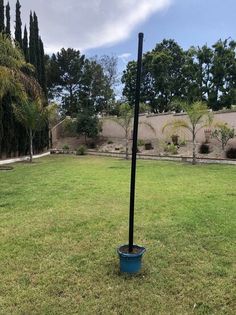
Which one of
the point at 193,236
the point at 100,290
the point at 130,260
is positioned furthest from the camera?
the point at 193,236

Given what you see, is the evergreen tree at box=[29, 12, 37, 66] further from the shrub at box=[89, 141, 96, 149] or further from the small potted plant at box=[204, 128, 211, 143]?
the small potted plant at box=[204, 128, 211, 143]

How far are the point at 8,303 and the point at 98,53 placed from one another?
3696cm

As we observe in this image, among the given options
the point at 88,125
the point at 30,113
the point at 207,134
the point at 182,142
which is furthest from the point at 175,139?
the point at 30,113

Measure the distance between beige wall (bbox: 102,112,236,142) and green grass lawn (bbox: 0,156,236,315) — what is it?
12.0 m

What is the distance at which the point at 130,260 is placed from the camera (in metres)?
3.82

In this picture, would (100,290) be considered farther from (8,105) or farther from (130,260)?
(8,105)

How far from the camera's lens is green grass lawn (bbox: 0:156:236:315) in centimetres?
327

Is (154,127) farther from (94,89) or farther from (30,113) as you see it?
(94,89)

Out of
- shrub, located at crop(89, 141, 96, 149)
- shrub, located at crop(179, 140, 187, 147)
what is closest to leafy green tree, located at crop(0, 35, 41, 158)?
shrub, located at crop(89, 141, 96, 149)

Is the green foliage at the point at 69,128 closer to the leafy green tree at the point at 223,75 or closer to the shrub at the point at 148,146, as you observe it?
the shrub at the point at 148,146

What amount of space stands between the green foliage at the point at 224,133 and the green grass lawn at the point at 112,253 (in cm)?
1047

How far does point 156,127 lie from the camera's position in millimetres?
24734

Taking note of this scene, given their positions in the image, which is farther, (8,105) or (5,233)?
(8,105)

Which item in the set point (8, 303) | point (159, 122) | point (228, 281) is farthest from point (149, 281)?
point (159, 122)
